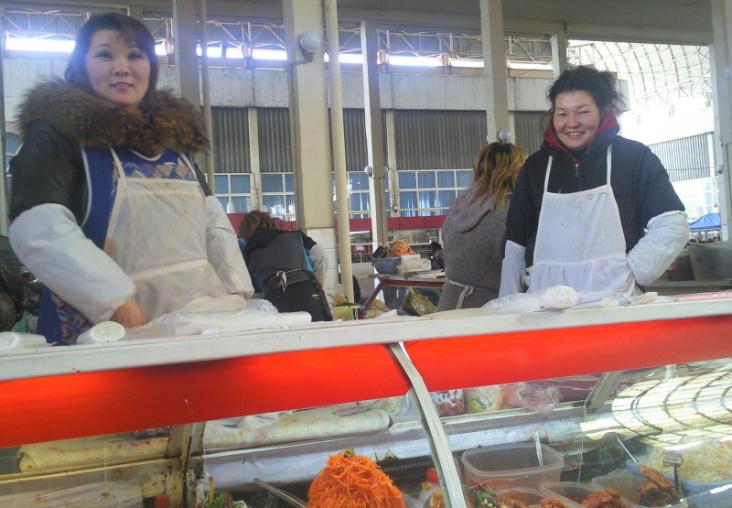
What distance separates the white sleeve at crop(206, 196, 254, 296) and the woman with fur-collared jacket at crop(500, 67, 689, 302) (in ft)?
3.37

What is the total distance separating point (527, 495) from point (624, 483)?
308 millimetres

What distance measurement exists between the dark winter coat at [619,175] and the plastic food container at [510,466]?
89cm

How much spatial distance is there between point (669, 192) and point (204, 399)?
1.77 metres

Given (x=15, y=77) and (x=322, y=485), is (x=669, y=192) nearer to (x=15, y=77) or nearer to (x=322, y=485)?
(x=322, y=485)

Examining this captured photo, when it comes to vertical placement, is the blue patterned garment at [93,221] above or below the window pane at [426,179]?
below

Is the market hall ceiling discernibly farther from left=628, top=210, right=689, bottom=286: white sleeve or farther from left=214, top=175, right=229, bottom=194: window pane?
left=628, top=210, right=689, bottom=286: white sleeve

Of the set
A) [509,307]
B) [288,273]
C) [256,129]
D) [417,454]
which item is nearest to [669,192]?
[509,307]

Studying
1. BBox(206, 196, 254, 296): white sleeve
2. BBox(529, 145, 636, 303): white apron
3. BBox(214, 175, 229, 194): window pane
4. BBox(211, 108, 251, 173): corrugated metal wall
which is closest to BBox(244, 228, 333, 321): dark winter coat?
BBox(529, 145, 636, 303): white apron

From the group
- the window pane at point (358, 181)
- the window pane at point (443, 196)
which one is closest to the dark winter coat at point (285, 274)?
the window pane at point (358, 181)

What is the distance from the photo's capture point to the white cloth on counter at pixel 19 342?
0.99m

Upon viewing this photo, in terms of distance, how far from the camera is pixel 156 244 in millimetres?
1660

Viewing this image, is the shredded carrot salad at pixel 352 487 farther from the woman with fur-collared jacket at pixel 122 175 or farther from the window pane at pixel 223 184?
the window pane at pixel 223 184

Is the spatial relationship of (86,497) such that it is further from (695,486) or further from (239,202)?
(239,202)

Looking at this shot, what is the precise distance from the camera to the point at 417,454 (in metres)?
1.52
